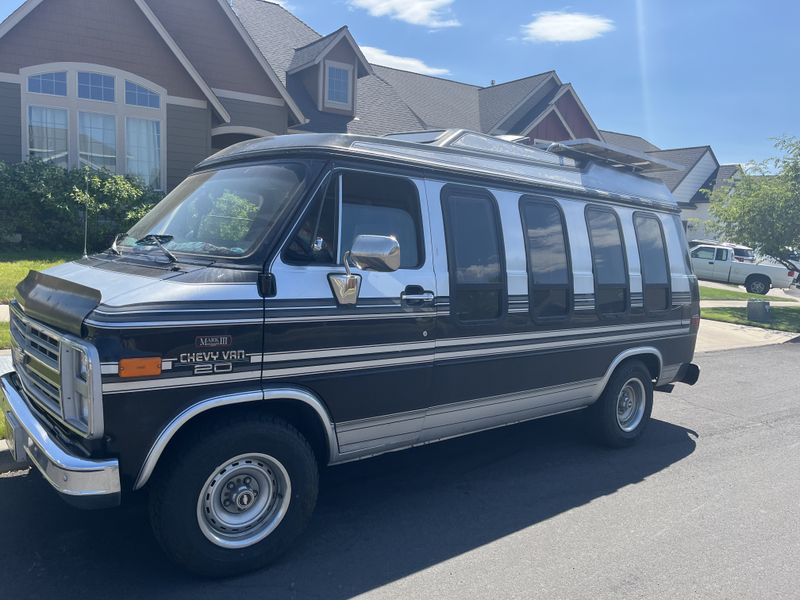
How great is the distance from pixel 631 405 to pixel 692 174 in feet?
133

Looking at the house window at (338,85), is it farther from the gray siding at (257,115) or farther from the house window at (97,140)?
the house window at (97,140)

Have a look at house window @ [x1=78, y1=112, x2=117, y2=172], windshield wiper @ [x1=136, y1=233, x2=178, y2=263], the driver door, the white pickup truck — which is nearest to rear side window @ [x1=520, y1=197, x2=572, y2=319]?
the driver door

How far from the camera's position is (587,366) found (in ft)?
18.5

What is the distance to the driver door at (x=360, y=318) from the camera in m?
3.67

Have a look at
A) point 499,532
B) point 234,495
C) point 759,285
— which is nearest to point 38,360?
point 234,495

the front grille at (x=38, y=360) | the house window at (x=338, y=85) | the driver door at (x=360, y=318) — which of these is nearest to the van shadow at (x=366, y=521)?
the driver door at (x=360, y=318)

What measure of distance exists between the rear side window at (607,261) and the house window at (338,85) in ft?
52.0

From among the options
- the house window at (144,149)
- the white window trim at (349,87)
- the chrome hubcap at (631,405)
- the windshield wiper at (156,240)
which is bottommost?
the chrome hubcap at (631,405)

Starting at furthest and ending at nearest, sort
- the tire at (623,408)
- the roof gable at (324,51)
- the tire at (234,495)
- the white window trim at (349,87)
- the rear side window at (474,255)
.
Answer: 1. the white window trim at (349,87)
2. the roof gable at (324,51)
3. the tire at (623,408)
4. the rear side window at (474,255)
5. the tire at (234,495)

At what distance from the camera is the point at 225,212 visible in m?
4.07

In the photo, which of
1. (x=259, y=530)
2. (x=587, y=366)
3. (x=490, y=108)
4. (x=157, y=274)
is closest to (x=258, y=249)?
(x=157, y=274)

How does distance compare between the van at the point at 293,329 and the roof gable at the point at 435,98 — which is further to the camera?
the roof gable at the point at 435,98

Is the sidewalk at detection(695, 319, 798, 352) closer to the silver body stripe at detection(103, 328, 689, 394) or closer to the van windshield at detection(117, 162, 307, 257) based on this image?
the silver body stripe at detection(103, 328, 689, 394)

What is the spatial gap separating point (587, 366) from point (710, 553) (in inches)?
71.6
